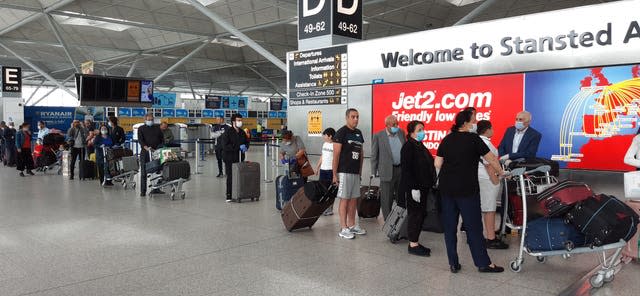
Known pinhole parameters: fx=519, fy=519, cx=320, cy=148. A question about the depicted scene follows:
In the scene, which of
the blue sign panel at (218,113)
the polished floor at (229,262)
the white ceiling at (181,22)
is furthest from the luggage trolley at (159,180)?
the blue sign panel at (218,113)

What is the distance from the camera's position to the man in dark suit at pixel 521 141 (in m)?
6.45

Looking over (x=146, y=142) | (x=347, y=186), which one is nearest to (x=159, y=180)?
(x=146, y=142)

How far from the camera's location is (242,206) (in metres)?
9.16

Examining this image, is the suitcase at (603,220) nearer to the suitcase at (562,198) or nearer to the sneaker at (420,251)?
the suitcase at (562,198)

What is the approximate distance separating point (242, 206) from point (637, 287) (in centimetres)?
625

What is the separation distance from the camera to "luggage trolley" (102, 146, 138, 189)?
1160 cm

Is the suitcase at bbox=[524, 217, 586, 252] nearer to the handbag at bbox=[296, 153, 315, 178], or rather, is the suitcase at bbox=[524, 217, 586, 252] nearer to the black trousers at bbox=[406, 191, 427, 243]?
the black trousers at bbox=[406, 191, 427, 243]

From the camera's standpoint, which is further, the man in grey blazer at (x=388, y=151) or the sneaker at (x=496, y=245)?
the man in grey blazer at (x=388, y=151)

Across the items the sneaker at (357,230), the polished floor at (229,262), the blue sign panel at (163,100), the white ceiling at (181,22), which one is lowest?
the polished floor at (229,262)

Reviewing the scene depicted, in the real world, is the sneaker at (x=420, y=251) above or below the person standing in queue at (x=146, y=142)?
below

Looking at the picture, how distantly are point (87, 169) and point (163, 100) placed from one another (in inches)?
724

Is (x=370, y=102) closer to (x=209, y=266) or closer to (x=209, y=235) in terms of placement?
(x=209, y=235)

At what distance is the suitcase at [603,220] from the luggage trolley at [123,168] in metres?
9.60

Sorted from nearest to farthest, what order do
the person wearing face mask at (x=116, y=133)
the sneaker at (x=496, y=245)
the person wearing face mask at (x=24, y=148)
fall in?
the sneaker at (x=496, y=245), the person wearing face mask at (x=116, y=133), the person wearing face mask at (x=24, y=148)
